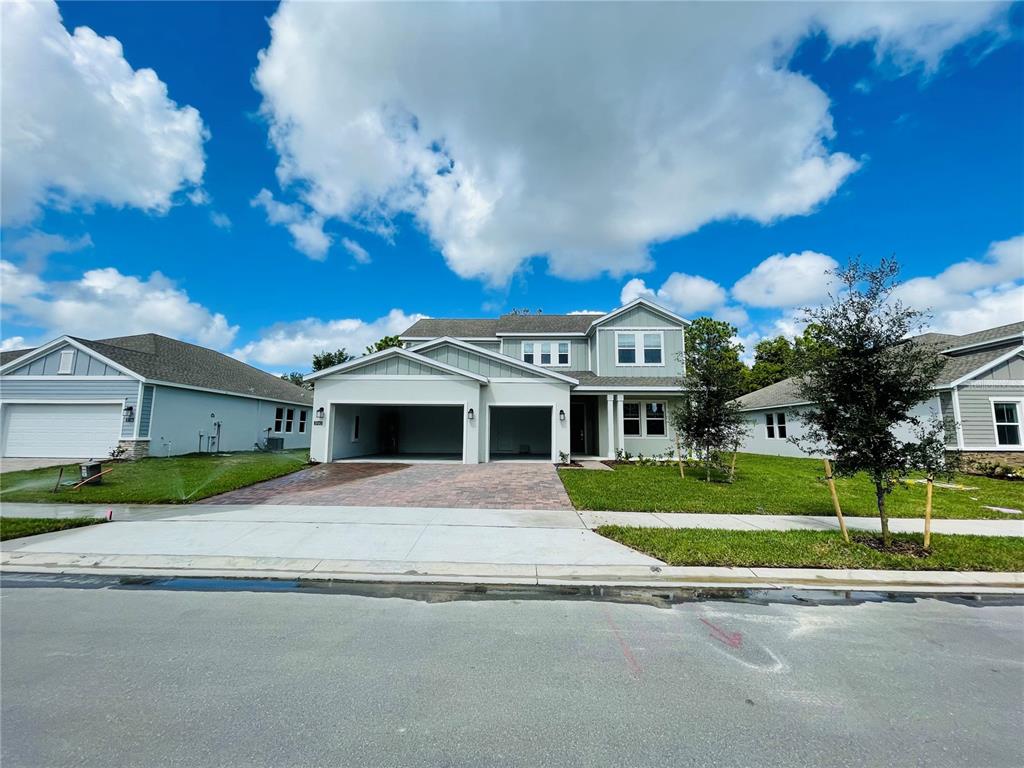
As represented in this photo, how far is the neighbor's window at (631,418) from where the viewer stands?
20078mm

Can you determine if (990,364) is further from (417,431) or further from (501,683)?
(417,431)

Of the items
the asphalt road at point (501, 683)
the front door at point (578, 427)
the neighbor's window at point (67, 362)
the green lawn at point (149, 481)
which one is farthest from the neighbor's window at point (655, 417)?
the neighbor's window at point (67, 362)

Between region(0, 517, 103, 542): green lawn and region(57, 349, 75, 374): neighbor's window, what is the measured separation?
13.5 meters

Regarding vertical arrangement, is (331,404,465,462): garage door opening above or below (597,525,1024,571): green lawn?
above

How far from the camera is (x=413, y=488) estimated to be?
1188 centimetres

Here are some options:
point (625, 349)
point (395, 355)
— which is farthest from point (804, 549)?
point (625, 349)

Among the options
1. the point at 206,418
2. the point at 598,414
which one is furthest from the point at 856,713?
the point at 206,418

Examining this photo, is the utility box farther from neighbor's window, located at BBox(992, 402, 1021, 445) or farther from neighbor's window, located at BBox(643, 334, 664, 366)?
neighbor's window, located at BBox(992, 402, 1021, 445)

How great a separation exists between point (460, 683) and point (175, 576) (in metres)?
4.59

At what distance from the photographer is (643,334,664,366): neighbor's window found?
20.9m

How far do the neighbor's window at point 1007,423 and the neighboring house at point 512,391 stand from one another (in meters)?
11.7

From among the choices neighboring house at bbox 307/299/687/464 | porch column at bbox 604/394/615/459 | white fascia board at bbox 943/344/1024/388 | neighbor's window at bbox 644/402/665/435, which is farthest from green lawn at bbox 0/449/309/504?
white fascia board at bbox 943/344/1024/388

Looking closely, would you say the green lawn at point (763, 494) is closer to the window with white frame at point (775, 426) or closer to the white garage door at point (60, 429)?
the window with white frame at point (775, 426)

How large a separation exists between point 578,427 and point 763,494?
39.2ft
